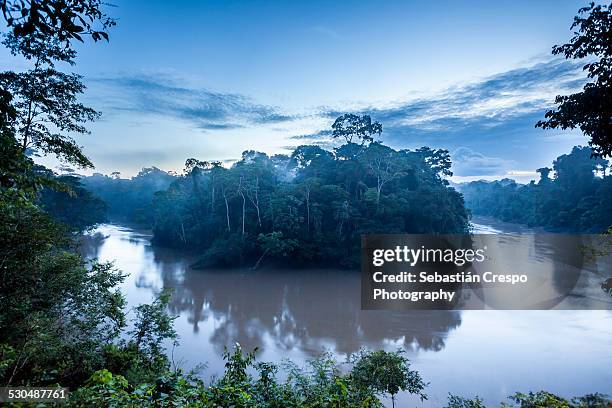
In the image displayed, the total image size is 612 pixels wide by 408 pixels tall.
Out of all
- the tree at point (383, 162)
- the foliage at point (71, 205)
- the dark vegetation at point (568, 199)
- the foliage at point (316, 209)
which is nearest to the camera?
the foliage at point (316, 209)

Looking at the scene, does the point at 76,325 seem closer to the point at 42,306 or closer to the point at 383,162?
the point at 42,306

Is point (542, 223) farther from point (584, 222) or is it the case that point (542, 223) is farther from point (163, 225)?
point (163, 225)

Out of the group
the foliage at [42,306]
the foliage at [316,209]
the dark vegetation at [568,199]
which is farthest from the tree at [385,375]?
the dark vegetation at [568,199]

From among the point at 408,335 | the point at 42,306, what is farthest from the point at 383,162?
the point at 42,306

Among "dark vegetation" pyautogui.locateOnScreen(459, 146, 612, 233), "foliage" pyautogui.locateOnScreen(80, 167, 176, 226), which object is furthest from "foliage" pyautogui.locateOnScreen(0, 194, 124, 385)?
"foliage" pyautogui.locateOnScreen(80, 167, 176, 226)

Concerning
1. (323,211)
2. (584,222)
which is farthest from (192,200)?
(584,222)

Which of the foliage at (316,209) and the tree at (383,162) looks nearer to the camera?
the foliage at (316,209)

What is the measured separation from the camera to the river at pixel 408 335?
922 centimetres

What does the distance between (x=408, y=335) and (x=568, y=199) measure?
43.1m

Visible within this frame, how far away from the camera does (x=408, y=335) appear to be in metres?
12.6
